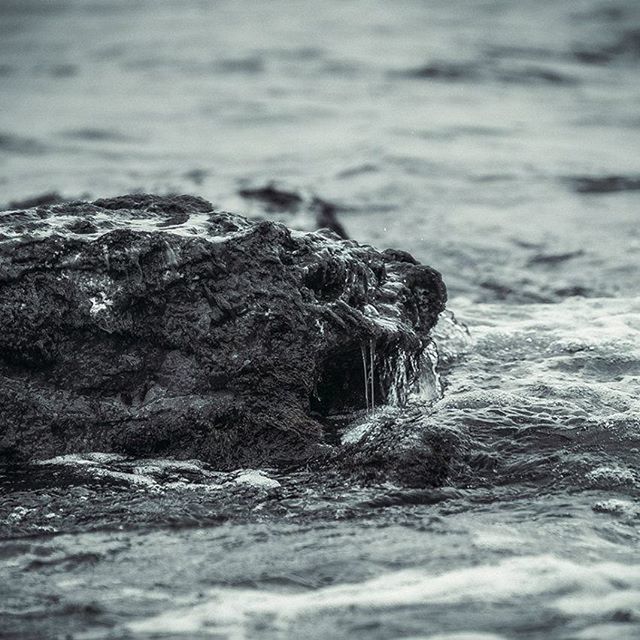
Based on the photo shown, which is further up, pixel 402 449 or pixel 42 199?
pixel 42 199

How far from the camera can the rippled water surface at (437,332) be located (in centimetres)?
289

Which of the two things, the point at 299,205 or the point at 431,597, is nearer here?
the point at 431,597

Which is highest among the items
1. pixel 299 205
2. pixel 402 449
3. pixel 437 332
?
pixel 299 205

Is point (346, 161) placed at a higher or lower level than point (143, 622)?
higher

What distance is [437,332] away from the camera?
16.8ft

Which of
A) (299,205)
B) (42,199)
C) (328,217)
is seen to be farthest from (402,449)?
(42,199)

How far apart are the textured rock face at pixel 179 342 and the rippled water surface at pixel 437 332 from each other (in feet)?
0.54

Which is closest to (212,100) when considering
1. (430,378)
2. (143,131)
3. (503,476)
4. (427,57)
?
(143,131)

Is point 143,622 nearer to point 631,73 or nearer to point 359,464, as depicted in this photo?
point 359,464

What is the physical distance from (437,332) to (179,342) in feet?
5.24

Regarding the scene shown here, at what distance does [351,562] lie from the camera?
3.07 meters

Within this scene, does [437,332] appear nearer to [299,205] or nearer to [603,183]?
[299,205]

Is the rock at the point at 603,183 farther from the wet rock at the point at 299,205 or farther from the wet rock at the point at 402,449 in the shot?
the wet rock at the point at 402,449

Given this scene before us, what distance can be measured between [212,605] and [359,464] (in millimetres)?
1001
